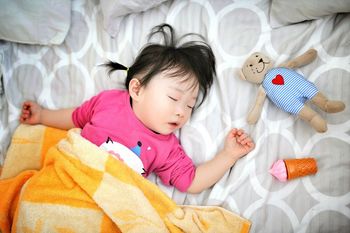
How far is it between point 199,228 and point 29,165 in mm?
658

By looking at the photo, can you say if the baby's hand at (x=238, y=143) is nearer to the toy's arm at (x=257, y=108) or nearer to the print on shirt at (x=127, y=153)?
the toy's arm at (x=257, y=108)

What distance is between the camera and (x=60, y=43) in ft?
4.56

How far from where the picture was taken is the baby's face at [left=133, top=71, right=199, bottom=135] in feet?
3.65

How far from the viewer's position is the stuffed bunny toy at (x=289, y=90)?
1.01m

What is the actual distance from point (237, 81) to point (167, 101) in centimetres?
28

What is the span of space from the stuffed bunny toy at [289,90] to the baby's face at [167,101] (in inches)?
8.2

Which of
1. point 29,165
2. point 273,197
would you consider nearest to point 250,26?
point 273,197

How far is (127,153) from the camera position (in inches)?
44.4

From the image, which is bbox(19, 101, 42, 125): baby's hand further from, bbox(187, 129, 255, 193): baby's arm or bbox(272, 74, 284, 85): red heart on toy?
bbox(272, 74, 284, 85): red heart on toy

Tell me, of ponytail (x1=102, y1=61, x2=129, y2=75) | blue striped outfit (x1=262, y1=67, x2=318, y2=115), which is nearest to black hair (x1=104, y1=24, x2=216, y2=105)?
ponytail (x1=102, y1=61, x2=129, y2=75)

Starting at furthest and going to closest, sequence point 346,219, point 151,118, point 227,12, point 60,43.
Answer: point 60,43
point 227,12
point 151,118
point 346,219

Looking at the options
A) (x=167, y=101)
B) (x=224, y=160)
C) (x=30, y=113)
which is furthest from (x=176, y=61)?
(x=30, y=113)

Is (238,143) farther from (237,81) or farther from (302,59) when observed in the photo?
(302,59)

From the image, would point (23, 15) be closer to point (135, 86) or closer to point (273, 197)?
point (135, 86)
